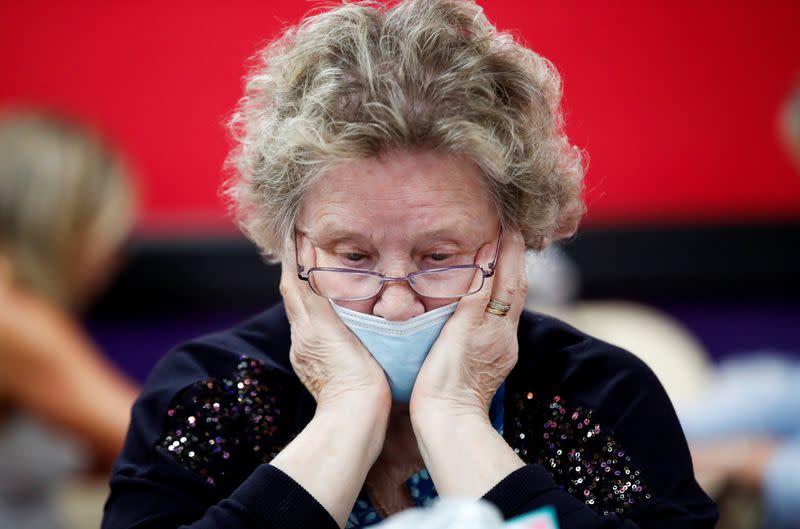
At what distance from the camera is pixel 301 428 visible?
1.68m

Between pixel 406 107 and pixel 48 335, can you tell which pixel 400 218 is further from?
pixel 48 335

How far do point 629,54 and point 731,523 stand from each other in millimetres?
2277

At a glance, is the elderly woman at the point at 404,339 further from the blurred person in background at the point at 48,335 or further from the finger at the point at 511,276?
the blurred person in background at the point at 48,335

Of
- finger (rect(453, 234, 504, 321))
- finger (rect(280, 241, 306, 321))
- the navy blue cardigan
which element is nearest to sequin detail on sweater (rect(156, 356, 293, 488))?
the navy blue cardigan

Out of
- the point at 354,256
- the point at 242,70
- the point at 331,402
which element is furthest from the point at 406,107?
the point at 242,70

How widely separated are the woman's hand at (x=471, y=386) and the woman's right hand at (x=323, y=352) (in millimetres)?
74

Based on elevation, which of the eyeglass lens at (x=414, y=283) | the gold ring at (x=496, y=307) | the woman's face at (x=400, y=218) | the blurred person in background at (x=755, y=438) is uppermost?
the woman's face at (x=400, y=218)

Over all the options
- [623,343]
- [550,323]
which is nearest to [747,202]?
[623,343]

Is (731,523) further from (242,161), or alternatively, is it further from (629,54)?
(629,54)

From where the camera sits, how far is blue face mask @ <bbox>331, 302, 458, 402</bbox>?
161 centimetres

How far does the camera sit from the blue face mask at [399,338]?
5.27 feet

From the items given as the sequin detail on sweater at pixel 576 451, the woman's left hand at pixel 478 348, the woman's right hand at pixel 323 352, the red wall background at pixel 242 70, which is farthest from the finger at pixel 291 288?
the red wall background at pixel 242 70

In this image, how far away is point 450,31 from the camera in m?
1.62

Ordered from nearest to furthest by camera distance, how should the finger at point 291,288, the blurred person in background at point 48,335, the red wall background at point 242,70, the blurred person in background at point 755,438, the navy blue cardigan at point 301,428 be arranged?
the navy blue cardigan at point 301,428, the finger at point 291,288, the blurred person in background at point 755,438, the blurred person in background at point 48,335, the red wall background at point 242,70
